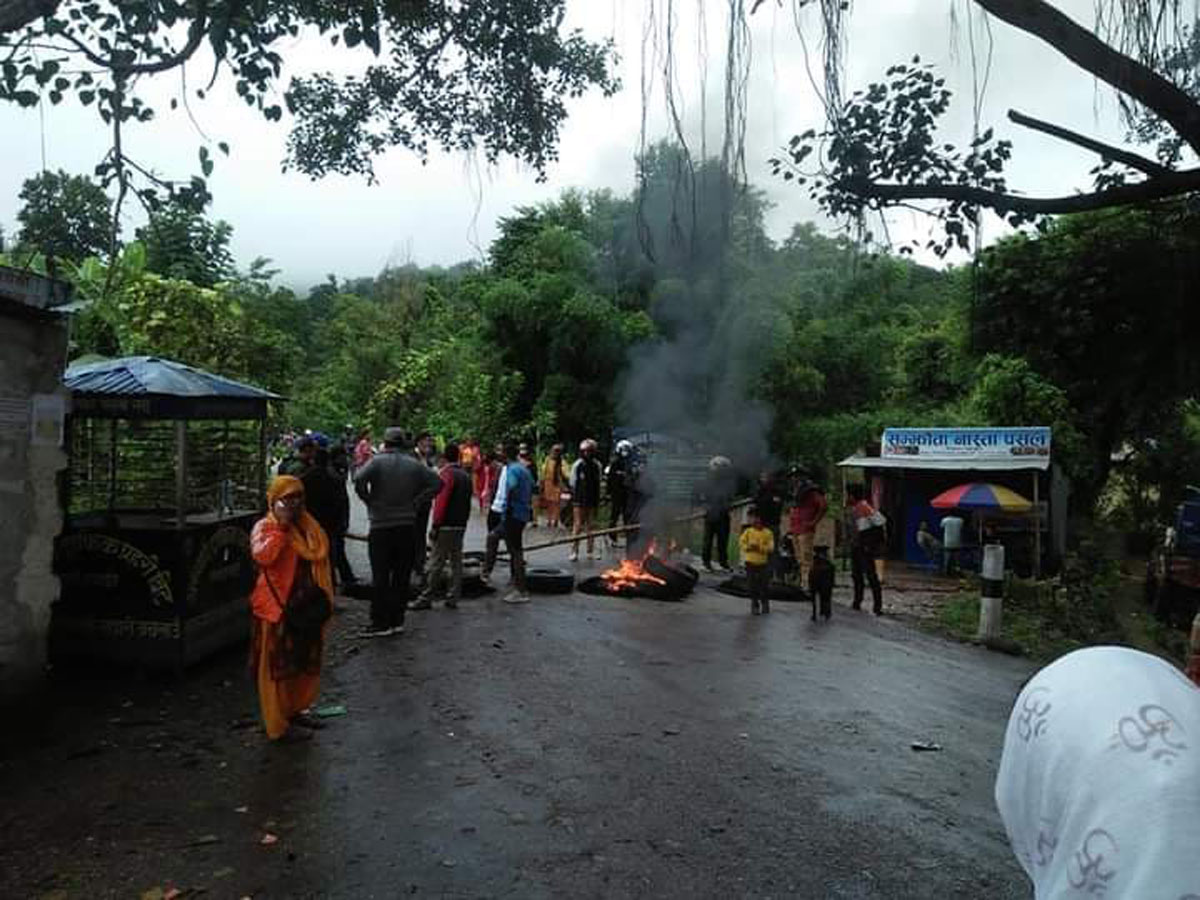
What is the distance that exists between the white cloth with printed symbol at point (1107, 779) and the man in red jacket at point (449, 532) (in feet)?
27.4

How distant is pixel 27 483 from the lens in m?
6.16

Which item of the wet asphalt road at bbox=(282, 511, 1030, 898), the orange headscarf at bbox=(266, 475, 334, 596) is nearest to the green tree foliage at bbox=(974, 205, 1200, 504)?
the wet asphalt road at bbox=(282, 511, 1030, 898)

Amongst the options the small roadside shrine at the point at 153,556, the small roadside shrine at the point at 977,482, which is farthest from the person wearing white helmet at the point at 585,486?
the small roadside shrine at the point at 153,556

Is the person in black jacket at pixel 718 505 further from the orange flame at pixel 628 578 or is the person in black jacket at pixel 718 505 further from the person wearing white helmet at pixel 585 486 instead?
the orange flame at pixel 628 578

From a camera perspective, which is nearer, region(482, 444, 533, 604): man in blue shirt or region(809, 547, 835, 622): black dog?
region(482, 444, 533, 604): man in blue shirt

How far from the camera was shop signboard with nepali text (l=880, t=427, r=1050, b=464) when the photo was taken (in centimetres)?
1592

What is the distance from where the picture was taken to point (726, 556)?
14.2 meters

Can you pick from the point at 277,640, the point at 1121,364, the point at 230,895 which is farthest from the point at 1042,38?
the point at 1121,364

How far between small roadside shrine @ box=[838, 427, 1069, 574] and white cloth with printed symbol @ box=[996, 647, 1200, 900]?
15.2m

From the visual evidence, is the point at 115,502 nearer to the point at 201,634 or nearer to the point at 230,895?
the point at 201,634

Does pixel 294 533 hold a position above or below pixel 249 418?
below

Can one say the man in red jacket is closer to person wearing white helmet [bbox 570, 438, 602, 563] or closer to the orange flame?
the orange flame

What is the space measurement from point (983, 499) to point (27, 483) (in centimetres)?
1376

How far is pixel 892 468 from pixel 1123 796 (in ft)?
56.4
